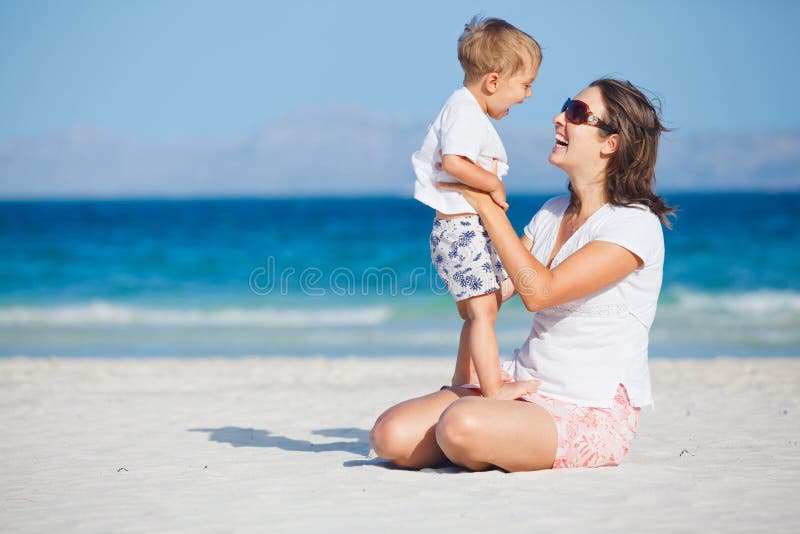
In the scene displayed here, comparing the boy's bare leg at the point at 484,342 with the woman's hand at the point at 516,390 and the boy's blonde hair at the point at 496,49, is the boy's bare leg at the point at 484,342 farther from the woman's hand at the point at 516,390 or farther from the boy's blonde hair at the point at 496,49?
the boy's blonde hair at the point at 496,49

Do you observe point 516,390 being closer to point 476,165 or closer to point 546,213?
point 546,213

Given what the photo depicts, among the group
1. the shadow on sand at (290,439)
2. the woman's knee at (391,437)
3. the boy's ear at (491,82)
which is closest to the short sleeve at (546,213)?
the boy's ear at (491,82)

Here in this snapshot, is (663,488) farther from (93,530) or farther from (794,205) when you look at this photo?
(794,205)

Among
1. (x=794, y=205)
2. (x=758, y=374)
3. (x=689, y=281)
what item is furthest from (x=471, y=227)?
(x=794, y=205)

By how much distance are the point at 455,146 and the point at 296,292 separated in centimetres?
1216

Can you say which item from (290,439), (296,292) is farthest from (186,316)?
(290,439)

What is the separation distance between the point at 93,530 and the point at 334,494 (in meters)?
0.93

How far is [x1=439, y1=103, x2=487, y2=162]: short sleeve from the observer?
367cm

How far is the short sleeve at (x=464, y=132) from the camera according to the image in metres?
3.67

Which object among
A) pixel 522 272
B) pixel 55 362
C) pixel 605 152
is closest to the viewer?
pixel 522 272

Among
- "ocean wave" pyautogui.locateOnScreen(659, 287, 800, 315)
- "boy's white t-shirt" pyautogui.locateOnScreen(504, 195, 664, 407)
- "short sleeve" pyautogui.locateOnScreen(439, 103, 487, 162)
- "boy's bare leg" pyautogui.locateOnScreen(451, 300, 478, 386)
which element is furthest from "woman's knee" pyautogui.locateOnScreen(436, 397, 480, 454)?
"ocean wave" pyautogui.locateOnScreen(659, 287, 800, 315)

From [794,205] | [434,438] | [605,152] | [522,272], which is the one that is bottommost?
[434,438]

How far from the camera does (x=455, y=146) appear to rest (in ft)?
12.0

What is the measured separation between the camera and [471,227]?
149 inches
